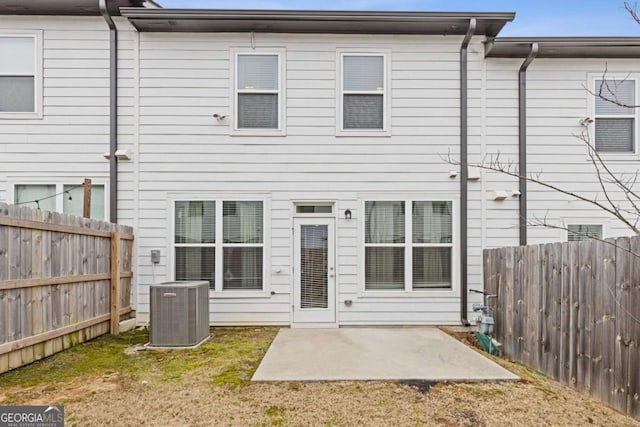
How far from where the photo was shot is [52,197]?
6809 millimetres

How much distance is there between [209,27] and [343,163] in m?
3.05

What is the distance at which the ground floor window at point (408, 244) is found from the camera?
6.91 m

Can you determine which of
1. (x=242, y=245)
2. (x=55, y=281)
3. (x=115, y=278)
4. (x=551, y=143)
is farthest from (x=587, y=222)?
(x=55, y=281)

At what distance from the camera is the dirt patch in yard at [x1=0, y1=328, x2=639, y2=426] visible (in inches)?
132

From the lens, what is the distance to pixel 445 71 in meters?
7.01

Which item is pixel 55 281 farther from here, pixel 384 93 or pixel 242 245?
pixel 384 93

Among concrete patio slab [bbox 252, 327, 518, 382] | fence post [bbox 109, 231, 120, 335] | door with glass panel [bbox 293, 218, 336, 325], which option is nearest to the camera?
concrete patio slab [bbox 252, 327, 518, 382]

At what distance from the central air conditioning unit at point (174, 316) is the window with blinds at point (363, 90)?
3.68 meters

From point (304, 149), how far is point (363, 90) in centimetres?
139

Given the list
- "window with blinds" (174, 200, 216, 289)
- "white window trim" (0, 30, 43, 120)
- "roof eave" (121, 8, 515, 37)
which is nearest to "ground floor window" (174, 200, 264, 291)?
"window with blinds" (174, 200, 216, 289)

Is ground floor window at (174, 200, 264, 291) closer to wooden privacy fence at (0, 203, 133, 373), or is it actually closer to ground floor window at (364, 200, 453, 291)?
wooden privacy fence at (0, 203, 133, 373)

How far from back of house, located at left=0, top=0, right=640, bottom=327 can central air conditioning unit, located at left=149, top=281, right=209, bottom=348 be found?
124 cm

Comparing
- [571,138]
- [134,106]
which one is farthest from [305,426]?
[571,138]

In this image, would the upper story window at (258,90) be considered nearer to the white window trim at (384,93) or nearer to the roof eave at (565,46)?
the white window trim at (384,93)
